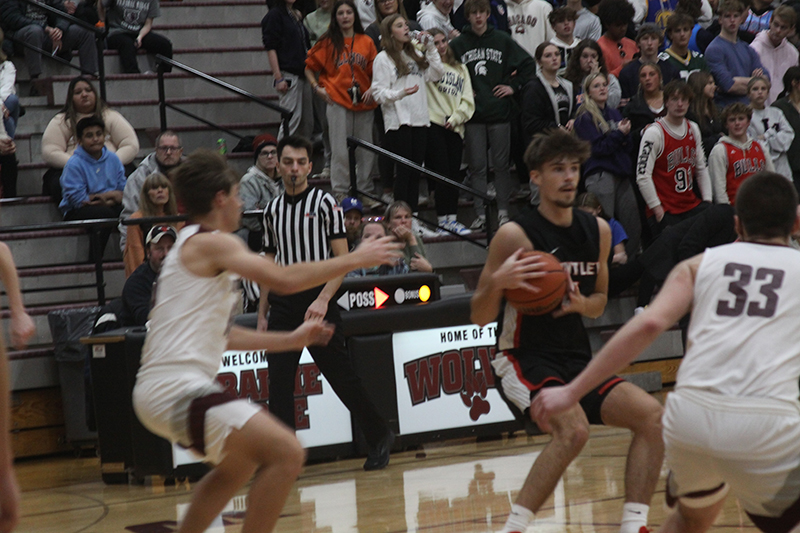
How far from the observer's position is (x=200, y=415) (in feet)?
12.6

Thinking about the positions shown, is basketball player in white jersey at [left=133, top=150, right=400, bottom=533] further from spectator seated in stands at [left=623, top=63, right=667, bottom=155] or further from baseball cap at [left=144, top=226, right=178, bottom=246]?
spectator seated in stands at [left=623, top=63, right=667, bottom=155]

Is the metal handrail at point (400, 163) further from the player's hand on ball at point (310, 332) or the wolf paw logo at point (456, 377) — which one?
the player's hand on ball at point (310, 332)

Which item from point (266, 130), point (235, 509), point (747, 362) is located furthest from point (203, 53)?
point (747, 362)

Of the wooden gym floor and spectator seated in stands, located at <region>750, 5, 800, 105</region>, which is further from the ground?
spectator seated in stands, located at <region>750, 5, 800, 105</region>

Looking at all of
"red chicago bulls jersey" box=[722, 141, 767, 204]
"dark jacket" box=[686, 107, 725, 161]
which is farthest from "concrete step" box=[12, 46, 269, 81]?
"red chicago bulls jersey" box=[722, 141, 767, 204]

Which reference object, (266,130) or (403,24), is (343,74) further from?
(266,130)

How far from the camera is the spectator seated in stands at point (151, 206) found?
26.0 feet

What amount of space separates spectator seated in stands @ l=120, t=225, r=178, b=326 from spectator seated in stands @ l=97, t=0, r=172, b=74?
351 cm

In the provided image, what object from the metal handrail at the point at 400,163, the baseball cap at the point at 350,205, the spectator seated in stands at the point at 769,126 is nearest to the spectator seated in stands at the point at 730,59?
the spectator seated in stands at the point at 769,126

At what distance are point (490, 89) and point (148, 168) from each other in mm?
3310

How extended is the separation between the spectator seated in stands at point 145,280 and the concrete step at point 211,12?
4.87 m

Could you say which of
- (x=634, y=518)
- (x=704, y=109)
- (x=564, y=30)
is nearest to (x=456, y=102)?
(x=564, y=30)

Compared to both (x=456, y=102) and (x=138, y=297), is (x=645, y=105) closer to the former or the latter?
(x=456, y=102)

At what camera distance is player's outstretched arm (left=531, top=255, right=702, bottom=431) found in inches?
130
